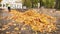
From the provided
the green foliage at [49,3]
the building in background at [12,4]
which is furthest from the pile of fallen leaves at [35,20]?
the green foliage at [49,3]

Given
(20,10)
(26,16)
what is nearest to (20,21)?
(26,16)

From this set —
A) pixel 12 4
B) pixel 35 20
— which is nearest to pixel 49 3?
pixel 35 20

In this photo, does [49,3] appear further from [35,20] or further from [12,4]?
[12,4]

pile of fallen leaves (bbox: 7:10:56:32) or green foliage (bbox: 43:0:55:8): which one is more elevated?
green foliage (bbox: 43:0:55:8)

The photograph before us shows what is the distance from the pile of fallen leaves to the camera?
68.2 inches

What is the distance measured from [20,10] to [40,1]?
0.28m

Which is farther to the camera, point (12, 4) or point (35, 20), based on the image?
point (12, 4)

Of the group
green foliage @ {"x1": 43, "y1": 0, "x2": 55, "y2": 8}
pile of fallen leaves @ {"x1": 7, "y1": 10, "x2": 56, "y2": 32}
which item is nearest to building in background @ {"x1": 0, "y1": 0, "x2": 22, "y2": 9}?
pile of fallen leaves @ {"x1": 7, "y1": 10, "x2": 56, "y2": 32}

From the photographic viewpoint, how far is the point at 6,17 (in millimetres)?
1865

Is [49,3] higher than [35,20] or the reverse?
higher

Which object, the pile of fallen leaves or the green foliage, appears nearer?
the pile of fallen leaves

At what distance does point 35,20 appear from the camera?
1.80m

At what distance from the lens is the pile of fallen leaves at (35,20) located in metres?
1.73

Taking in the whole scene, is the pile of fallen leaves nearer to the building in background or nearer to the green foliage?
the building in background
